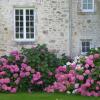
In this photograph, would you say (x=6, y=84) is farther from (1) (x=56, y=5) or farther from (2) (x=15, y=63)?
(1) (x=56, y=5)

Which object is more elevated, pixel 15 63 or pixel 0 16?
pixel 0 16

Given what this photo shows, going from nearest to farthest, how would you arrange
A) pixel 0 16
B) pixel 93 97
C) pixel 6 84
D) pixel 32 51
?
1. pixel 93 97
2. pixel 6 84
3. pixel 32 51
4. pixel 0 16

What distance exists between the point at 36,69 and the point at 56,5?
6041 millimetres

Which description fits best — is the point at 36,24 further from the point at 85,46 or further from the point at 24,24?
the point at 85,46

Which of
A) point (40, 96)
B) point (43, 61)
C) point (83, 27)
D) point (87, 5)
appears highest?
point (87, 5)

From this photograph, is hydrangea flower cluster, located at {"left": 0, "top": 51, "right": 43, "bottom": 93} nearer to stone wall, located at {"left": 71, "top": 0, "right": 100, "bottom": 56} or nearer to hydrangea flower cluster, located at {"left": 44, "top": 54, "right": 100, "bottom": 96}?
hydrangea flower cluster, located at {"left": 44, "top": 54, "right": 100, "bottom": 96}

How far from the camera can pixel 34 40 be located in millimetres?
24766

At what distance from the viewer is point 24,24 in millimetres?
24766

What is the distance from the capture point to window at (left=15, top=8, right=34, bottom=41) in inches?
975

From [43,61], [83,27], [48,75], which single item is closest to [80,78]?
[48,75]

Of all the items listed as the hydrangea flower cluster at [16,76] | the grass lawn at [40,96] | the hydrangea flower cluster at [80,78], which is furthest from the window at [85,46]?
the grass lawn at [40,96]

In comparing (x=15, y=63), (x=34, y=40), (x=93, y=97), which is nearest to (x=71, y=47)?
(x=34, y=40)

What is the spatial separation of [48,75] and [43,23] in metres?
5.87

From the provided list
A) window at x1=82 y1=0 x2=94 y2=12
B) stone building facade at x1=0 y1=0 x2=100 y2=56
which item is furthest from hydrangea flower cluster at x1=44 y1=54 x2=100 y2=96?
window at x1=82 y1=0 x2=94 y2=12
